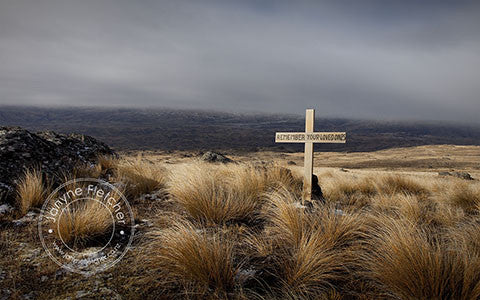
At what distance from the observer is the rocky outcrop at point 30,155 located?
3.87 m

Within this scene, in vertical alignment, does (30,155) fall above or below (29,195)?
above

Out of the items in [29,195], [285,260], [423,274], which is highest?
[29,195]

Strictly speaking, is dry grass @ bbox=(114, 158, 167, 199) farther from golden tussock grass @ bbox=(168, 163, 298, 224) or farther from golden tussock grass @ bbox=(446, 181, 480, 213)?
golden tussock grass @ bbox=(446, 181, 480, 213)

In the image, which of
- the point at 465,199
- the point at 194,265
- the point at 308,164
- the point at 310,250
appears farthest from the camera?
the point at 308,164

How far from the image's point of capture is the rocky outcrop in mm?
3873

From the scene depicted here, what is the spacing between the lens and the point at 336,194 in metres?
6.50

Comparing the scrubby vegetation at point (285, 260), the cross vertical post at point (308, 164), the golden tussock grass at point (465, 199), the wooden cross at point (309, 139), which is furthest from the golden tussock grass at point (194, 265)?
the golden tussock grass at point (465, 199)

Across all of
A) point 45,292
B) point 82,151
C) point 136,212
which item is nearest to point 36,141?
point 82,151

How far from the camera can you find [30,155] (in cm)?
454

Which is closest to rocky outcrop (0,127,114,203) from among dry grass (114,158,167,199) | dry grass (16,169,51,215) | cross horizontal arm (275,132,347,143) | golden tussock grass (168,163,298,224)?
dry grass (16,169,51,215)

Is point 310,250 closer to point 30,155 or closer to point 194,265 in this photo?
point 194,265

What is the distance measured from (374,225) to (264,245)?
155cm

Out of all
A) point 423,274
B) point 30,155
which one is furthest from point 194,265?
point 30,155

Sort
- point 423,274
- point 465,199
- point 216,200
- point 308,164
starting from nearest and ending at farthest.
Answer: point 423,274, point 216,200, point 465,199, point 308,164
